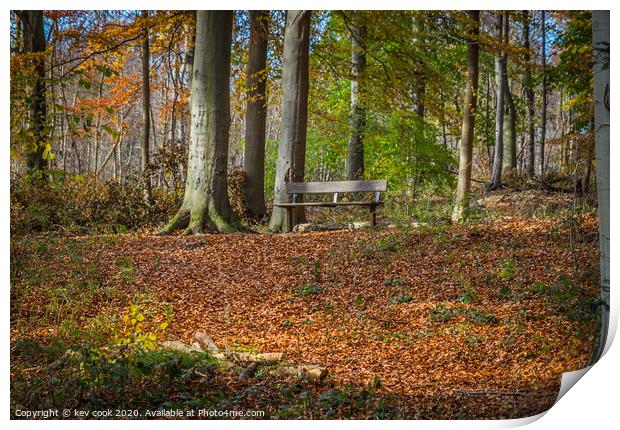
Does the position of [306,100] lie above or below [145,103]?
below

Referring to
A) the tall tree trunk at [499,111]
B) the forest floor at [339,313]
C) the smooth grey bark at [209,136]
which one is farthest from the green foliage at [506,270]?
the smooth grey bark at [209,136]

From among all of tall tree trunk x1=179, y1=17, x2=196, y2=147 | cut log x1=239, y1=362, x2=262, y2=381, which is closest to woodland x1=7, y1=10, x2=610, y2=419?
cut log x1=239, y1=362, x2=262, y2=381

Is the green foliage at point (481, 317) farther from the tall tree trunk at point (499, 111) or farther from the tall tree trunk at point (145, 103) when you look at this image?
the tall tree trunk at point (145, 103)

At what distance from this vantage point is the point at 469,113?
6336 mm

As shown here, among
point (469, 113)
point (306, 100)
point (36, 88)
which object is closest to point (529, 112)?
point (469, 113)

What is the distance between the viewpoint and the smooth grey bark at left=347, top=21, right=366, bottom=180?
706cm

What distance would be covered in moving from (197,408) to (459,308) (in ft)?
6.19

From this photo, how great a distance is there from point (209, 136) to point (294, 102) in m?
1.41

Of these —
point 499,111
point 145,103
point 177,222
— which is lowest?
point 177,222

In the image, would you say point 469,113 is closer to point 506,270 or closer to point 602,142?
point 506,270

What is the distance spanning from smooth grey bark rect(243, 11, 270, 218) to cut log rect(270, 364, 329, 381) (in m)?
3.72

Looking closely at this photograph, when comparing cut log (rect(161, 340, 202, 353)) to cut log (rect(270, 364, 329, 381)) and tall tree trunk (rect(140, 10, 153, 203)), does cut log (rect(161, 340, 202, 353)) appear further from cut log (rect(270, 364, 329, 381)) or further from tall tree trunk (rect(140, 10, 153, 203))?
tall tree trunk (rect(140, 10, 153, 203))
